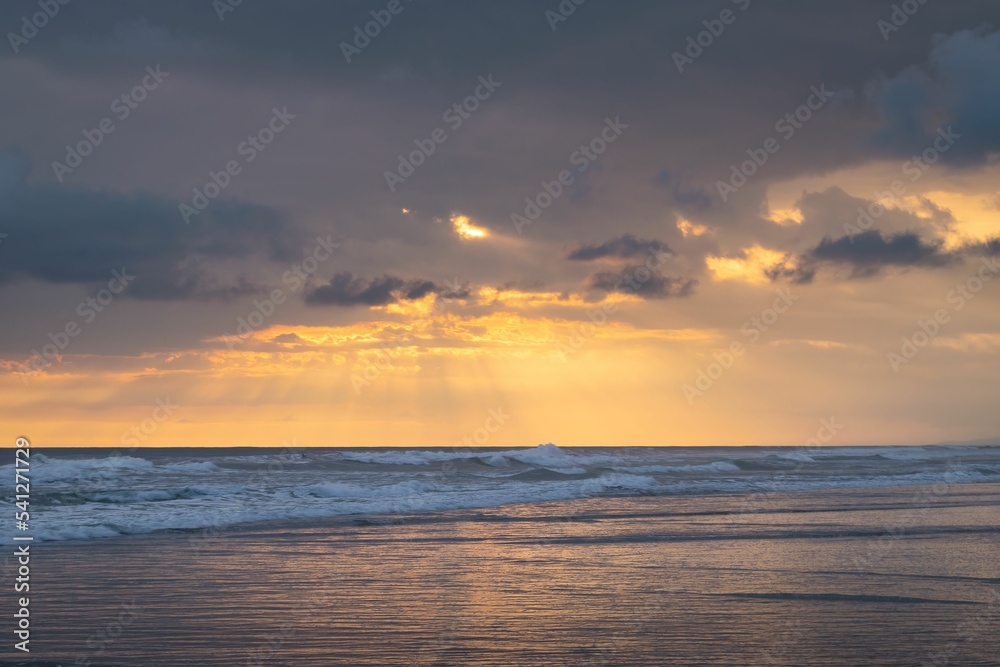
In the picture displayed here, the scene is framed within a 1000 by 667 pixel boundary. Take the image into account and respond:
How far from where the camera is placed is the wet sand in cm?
1030

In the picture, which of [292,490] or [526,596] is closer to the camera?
[526,596]

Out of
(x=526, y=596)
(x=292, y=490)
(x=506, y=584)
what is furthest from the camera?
(x=292, y=490)

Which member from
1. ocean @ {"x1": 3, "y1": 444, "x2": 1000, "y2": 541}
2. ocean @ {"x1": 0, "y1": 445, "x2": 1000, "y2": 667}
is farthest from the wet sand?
ocean @ {"x1": 3, "y1": 444, "x2": 1000, "y2": 541}

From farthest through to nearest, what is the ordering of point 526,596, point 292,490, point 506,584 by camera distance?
1. point 292,490
2. point 506,584
3. point 526,596

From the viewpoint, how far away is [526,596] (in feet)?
44.6

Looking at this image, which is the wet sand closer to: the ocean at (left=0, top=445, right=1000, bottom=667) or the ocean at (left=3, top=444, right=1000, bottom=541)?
the ocean at (left=0, top=445, right=1000, bottom=667)

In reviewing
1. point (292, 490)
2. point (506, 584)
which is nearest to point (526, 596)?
point (506, 584)

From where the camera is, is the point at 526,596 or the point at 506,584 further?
the point at 506,584

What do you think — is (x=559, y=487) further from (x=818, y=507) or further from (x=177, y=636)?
(x=177, y=636)

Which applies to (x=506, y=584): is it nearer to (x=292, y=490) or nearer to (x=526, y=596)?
(x=526, y=596)

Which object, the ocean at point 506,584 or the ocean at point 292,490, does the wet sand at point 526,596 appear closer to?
the ocean at point 506,584

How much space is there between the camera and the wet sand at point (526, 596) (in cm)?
1030

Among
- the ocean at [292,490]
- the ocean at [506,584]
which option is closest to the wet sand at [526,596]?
the ocean at [506,584]

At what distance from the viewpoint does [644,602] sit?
42.9ft
